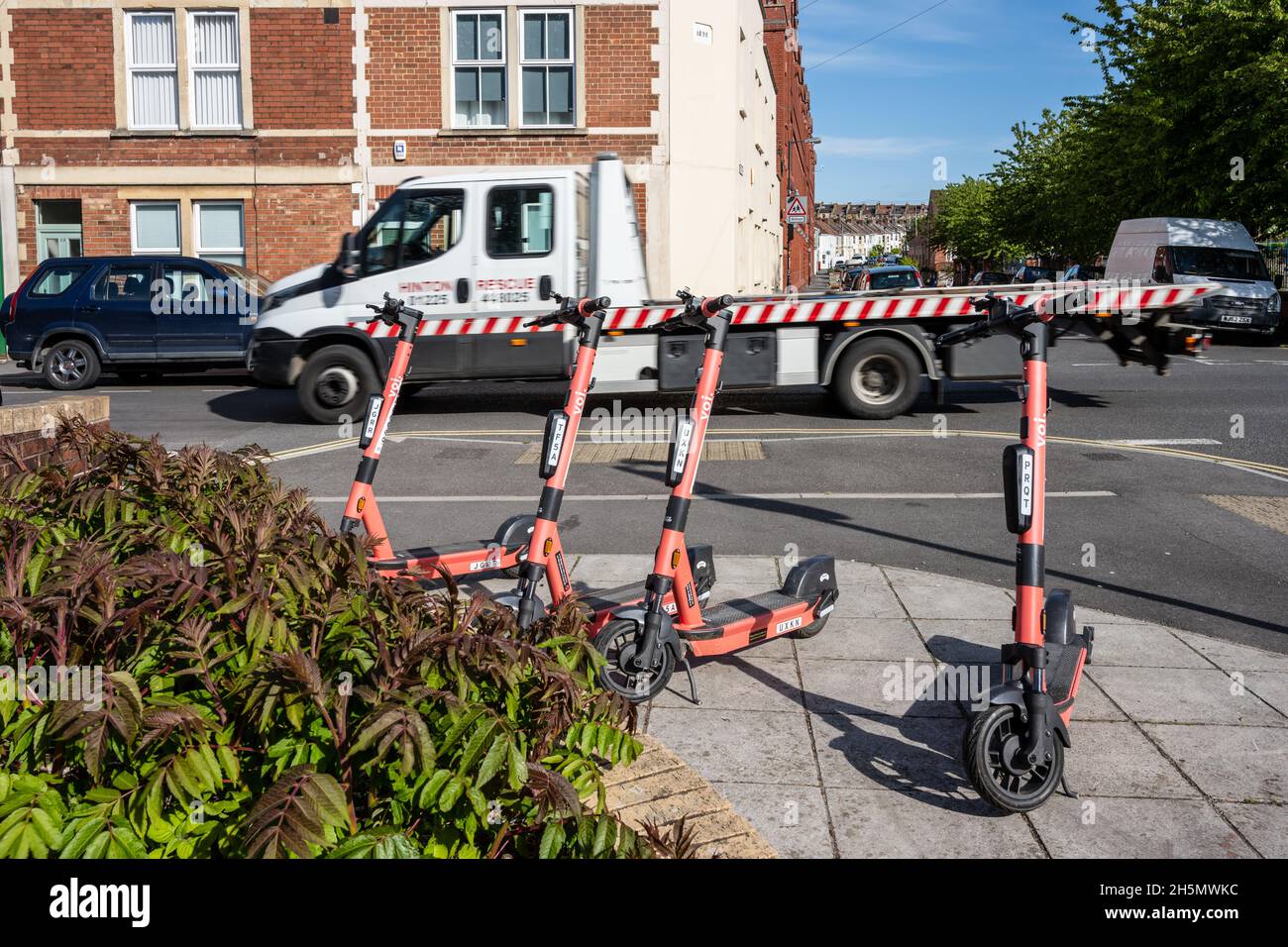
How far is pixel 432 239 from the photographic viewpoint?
1434cm

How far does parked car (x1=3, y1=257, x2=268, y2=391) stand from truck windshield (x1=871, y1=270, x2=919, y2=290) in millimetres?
26436

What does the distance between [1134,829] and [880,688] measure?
1539mm

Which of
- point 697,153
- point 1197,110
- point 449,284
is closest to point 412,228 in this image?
point 449,284

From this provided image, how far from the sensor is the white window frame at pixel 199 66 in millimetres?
23300

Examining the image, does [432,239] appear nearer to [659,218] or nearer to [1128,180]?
[659,218]

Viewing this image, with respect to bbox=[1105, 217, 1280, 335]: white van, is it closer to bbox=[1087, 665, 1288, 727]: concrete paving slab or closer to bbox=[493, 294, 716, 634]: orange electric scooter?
bbox=[1087, 665, 1288, 727]: concrete paving slab

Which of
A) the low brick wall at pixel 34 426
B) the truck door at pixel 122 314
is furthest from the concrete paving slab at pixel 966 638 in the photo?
the truck door at pixel 122 314

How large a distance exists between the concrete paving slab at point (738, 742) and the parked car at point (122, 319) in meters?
15.2

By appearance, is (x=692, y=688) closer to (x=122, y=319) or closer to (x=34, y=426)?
(x=34, y=426)

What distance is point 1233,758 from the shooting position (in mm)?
4680

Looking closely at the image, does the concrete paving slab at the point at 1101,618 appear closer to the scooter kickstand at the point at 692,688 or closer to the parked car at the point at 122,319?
the scooter kickstand at the point at 692,688

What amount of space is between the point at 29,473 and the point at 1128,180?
35.2 meters
